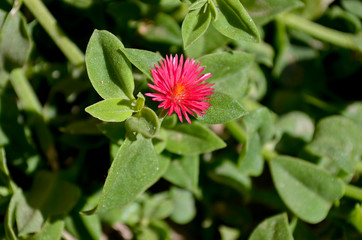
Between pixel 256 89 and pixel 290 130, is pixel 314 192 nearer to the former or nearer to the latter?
pixel 290 130

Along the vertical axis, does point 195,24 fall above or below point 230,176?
above

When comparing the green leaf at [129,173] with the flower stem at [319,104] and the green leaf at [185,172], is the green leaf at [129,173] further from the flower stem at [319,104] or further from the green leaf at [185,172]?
the flower stem at [319,104]

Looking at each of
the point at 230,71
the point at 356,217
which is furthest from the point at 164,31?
the point at 356,217

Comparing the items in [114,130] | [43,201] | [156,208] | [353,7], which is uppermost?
[114,130]

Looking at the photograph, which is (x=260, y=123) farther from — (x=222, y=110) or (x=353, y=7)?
(x=353, y=7)

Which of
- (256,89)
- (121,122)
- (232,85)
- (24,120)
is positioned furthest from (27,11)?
(256,89)

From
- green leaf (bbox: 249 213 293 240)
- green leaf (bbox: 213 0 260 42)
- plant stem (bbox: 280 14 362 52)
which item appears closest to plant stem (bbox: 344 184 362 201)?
green leaf (bbox: 249 213 293 240)

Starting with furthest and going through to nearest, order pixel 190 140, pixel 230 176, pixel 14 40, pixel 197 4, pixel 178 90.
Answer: pixel 230 176
pixel 14 40
pixel 190 140
pixel 197 4
pixel 178 90
